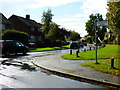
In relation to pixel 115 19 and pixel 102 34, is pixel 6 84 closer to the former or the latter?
pixel 115 19

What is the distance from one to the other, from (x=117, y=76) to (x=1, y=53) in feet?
48.9

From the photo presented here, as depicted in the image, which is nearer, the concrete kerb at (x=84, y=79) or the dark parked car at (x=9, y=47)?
the concrete kerb at (x=84, y=79)

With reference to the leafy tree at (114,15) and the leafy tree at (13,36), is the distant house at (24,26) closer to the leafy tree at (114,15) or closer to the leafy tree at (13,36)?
the leafy tree at (13,36)

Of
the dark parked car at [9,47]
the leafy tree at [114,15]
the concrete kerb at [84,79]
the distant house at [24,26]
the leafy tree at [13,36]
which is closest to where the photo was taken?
the concrete kerb at [84,79]

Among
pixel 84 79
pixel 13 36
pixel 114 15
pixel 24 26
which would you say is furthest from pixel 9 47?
pixel 24 26

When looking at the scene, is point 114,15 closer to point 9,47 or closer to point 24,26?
point 9,47

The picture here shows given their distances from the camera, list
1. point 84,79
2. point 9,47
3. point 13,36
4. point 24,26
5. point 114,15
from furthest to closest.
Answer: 1. point 24,26
2. point 13,36
3. point 9,47
4. point 114,15
5. point 84,79

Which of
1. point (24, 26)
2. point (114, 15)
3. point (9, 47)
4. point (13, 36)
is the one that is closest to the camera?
point (114, 15)

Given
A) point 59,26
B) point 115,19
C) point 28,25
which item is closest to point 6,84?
point 115,19

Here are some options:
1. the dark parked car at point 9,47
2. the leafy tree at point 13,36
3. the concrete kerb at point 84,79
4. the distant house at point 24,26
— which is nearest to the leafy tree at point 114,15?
the concrete kerb at point 84,79

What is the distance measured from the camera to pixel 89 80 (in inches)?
295

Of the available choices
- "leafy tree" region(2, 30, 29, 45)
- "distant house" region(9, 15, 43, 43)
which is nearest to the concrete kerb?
"leafy tree" region(2, 30, 29, 45)

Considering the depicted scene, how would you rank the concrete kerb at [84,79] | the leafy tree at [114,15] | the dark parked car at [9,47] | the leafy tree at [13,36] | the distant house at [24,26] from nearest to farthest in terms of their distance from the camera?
the concrete kerb at [84,79]
the leafy tree at [114,15]
the dark parked car at [9,47]
the leafy tree at [13,36]
the distant house at [24,26]

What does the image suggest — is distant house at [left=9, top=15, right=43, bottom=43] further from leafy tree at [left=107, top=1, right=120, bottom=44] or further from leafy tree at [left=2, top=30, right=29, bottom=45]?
leafy tree at [left=107, top=1, right=120, bottom=44]
